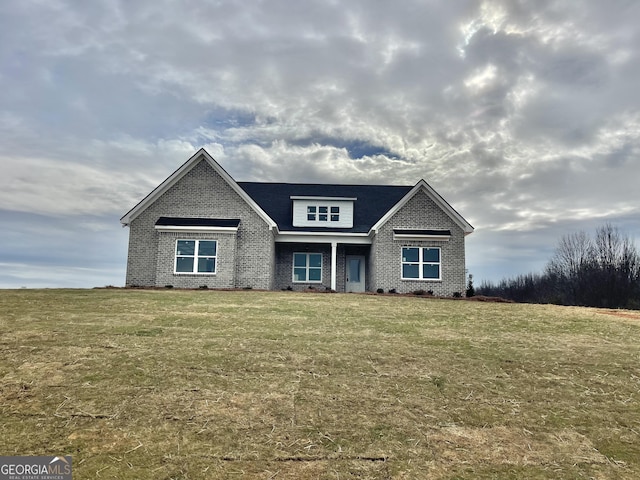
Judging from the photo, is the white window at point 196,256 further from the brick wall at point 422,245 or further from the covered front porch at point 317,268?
the brick wall at point 422,245

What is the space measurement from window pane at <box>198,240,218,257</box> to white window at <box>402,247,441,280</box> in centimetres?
1060

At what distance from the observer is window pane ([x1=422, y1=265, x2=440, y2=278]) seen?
26.4 meters

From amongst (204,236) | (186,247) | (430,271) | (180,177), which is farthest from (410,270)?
(180,177)

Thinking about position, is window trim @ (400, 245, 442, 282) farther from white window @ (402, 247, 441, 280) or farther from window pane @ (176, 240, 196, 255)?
window pane @ (176, 240, 196, 255)

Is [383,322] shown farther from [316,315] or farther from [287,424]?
[287,424]

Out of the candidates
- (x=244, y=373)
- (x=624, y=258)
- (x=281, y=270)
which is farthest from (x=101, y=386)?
(x=624, y=258)

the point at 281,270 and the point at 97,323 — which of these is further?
the point at 281,270

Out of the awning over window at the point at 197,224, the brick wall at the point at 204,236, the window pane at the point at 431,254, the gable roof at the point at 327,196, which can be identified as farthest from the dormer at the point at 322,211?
the window pane at the point at 431,254

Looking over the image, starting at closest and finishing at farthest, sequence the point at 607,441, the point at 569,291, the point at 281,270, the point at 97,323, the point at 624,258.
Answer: the point at 607,441 → the point at 97,323 → the point at 281,270 → the point at 624,258 → the point at 569,291

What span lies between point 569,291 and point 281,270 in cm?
3397

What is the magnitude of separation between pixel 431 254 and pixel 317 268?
277 inches

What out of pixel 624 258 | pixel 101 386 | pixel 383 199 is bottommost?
pixel 101 386

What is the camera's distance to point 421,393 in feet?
27.0

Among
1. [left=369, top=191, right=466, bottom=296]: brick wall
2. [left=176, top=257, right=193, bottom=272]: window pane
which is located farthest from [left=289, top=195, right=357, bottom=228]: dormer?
[left=176, top=257, right=193, bottom=272]: window pane
